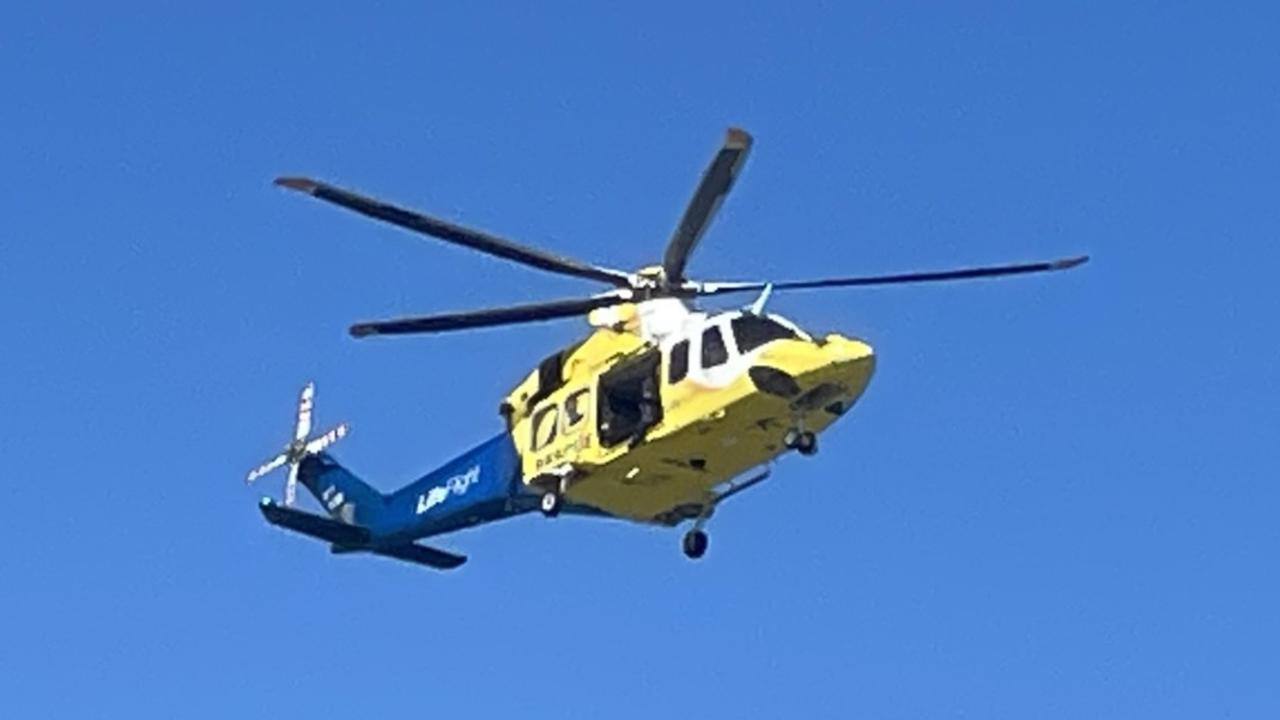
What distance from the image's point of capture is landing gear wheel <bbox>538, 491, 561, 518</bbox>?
5547cm

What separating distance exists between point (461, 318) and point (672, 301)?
3.90m

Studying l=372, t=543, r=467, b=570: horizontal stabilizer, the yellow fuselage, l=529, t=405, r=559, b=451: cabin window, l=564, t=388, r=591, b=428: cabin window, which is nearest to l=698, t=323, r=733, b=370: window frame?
the yellow fuselage

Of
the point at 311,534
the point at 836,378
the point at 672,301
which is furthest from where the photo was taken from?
the point at 311,534

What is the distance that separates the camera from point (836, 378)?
52.1 metres

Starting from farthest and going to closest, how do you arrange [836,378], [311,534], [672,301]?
1. [311,534]
2. [672,301]
3. [836,378]

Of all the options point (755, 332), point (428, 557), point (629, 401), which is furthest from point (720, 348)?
point (428, 557)

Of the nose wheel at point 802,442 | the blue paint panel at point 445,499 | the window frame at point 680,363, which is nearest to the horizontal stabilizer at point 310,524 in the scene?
the blue paint panel at point 445,499

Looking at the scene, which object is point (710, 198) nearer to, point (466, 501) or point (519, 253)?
point (519, 253)

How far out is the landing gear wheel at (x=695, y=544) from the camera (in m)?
55.0

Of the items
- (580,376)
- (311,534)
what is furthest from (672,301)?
(311,534)

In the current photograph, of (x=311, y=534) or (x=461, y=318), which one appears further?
(x=311, y=534)

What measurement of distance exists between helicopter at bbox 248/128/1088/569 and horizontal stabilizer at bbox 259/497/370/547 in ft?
8.19

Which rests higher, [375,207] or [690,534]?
[375,207]

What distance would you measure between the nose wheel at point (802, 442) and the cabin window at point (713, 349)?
176cm
